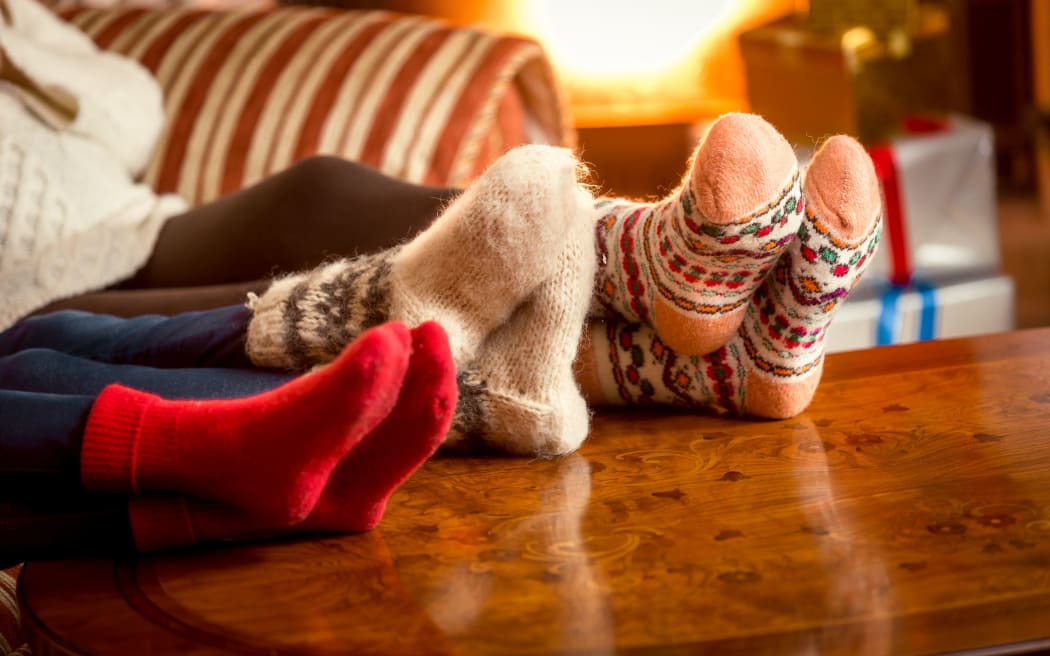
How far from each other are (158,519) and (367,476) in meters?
0.12

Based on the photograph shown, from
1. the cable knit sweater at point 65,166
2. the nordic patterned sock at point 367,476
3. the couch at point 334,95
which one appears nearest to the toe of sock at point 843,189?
the nordic patterned sock at point 367,476

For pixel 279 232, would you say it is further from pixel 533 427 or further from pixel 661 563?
pixel 661 563

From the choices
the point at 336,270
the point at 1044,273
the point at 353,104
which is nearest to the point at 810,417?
the point at 336,270

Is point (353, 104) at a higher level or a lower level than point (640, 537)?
higher

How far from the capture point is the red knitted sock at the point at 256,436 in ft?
1.86

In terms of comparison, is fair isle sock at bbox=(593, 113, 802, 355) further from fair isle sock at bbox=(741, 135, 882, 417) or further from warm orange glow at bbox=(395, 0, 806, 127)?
warm orange glow at bbox=(395, 0, 806, 127)

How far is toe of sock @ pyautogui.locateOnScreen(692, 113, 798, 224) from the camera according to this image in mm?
666

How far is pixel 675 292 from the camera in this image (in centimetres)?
76

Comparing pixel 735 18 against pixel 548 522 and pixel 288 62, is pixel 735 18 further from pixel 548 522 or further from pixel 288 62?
pixel 548 522

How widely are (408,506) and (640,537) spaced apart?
0.16m

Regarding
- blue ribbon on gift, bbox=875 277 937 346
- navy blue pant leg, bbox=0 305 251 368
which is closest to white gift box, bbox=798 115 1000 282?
blue ribbon on gift, bbox=875 277 937 346

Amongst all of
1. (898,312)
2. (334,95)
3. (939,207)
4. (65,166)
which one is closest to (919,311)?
(898,312)

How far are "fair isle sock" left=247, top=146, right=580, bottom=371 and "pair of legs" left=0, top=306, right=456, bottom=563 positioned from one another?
0.12 meters

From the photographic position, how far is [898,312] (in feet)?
5.34
